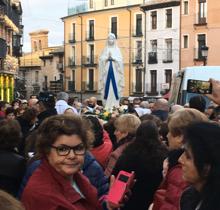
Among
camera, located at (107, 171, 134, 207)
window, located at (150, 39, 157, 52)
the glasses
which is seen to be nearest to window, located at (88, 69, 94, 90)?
window, located at (150, 39, 157, 52)

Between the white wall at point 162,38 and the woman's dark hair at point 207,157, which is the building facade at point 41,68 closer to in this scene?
the white wall at point 162,38

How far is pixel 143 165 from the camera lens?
18.2ft

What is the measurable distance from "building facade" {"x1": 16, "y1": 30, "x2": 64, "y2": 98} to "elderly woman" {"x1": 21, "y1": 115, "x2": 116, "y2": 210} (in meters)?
67.6

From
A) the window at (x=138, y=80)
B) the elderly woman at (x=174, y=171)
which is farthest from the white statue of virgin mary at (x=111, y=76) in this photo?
the window at (x=138, y=80)

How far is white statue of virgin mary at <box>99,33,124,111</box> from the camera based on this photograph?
44.3 ft

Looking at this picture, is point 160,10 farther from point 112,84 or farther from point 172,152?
point 172,152

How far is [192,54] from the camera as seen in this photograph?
52750 mm

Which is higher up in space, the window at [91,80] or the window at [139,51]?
the window at [139,51]

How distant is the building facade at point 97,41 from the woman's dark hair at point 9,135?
53.0 metres

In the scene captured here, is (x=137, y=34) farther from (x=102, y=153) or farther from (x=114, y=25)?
(x=102, y=153)

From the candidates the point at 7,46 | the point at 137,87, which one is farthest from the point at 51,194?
the point at 137,87

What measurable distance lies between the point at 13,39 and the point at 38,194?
5232 cm

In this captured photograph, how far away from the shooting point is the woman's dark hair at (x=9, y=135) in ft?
17.9

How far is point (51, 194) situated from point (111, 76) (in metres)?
9.95
